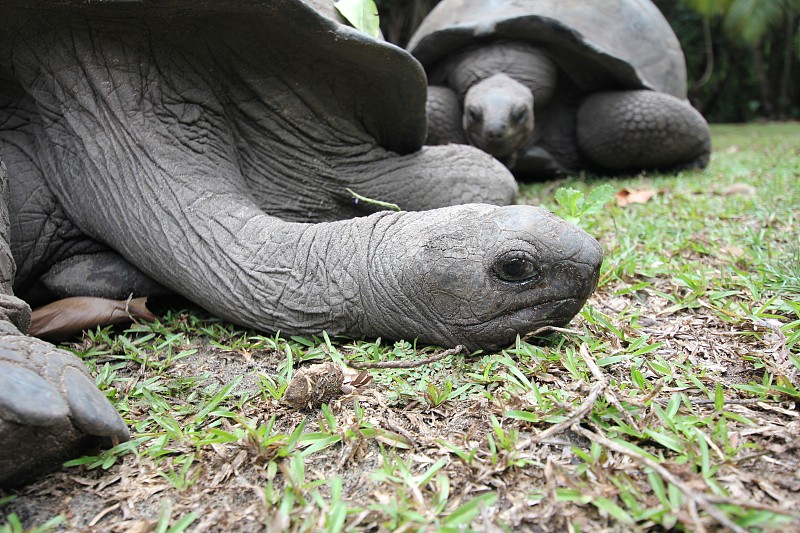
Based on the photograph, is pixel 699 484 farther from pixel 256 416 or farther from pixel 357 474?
pixel 256 416

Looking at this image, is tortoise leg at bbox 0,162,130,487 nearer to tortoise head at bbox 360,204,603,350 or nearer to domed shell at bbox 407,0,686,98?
tortoise head at bbox 360,204,603,350

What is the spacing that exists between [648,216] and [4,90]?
8.18 feet

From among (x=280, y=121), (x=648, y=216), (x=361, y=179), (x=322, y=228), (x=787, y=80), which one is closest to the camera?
(x=322, y=228)

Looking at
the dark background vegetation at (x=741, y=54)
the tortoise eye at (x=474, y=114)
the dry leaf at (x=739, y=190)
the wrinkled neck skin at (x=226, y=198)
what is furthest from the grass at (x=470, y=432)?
the dark background vegetation at (x=741, y=54)

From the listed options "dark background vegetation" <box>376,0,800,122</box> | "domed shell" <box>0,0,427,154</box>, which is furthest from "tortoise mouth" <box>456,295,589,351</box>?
"dark background vegetation" <box>376,0,800,122</box>

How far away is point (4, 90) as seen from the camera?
1832 mm

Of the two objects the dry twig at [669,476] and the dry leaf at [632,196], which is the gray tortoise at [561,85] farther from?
the dry twig at [669,476]

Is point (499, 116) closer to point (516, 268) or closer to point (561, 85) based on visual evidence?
point (561, 85)

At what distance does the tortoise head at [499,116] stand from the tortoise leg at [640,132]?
1.71 feet

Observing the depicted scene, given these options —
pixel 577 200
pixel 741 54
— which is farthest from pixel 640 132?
pixel 741 54

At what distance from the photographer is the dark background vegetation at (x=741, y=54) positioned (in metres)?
10.3

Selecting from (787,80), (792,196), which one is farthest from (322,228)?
(787,80)

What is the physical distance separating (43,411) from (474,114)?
307 cm

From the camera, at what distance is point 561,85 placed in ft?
13.8
